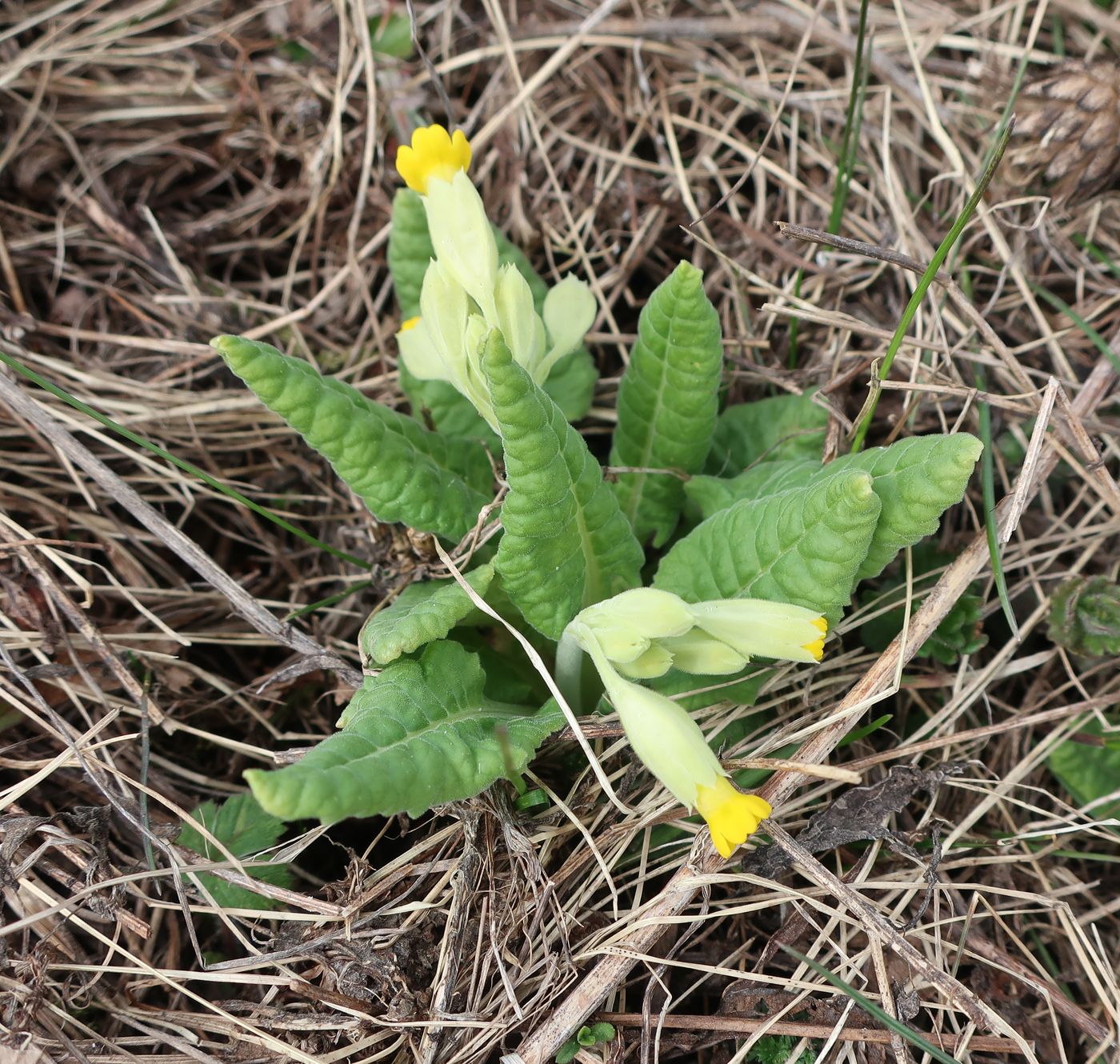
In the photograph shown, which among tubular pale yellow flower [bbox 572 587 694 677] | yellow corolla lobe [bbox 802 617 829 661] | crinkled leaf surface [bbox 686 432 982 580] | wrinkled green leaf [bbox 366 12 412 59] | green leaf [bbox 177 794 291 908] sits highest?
wrinkled green leaf [bbox 366 12 412 59]

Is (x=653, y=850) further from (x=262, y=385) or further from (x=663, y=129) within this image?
(x=663, y=129)

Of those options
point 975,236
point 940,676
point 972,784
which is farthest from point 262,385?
point 975,236

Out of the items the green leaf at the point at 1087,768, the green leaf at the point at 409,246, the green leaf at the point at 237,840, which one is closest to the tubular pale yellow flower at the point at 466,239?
the green leaf at the point at 409,246

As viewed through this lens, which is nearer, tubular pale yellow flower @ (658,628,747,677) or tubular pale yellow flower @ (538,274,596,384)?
tubular pale yellow flower @ (658,628,747,677)

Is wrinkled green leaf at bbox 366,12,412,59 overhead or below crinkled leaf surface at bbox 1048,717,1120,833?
overhead

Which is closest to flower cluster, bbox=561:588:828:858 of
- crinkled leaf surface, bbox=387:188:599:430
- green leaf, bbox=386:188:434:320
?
crinkled leaf surface, bbox=387:188:599:430

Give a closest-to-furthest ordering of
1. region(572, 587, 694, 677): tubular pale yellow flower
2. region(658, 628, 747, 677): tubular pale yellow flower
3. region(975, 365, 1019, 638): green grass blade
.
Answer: region(572, 587, 694, 677): tubular pale yellow flower, region(658, 628, 747, 677): tubular pale yellow flower, region(975, 365, 1019, 638): green grass blade

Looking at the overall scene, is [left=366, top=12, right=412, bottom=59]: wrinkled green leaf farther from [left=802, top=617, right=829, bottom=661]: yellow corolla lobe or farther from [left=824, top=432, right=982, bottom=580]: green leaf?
[left=802, top=617, right=829, bottom=661]: yellow corolla lobe
